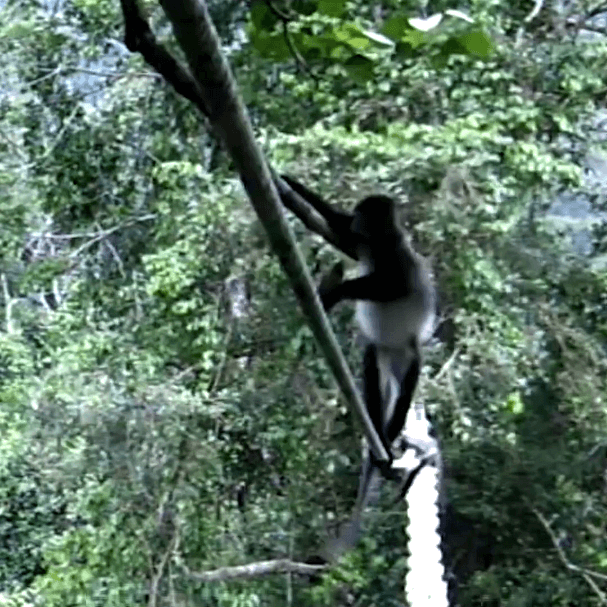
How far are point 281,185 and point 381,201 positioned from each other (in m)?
1.11

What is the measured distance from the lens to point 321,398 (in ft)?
10.1

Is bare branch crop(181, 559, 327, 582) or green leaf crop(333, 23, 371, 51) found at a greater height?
bare branch crop(181, 559, 327, 582)

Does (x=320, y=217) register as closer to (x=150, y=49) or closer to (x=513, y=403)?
(x=150, y=49)

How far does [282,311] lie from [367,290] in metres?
1.35

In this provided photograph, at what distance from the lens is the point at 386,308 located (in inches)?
74.2

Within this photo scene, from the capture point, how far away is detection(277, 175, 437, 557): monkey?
5.64ft

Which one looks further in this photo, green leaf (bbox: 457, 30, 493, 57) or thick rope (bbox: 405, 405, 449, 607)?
thick rope (bbox: 405, 405, 449, 607)

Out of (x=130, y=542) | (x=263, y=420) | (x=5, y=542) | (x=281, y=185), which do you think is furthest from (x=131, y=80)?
(x=281, y=185)

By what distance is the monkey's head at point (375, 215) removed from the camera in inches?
70.7

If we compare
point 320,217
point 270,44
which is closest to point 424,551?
point 320,217

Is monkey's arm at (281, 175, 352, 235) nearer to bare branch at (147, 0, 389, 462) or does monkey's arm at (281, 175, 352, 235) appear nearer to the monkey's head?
the monkey's head

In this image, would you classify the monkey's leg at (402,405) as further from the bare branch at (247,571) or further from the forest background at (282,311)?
the bare branch at (247,571)

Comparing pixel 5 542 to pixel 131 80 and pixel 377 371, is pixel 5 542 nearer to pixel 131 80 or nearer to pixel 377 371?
pixel 131 80

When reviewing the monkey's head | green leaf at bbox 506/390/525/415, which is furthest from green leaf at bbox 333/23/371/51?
green leaf at bbox 506/390/525/415
